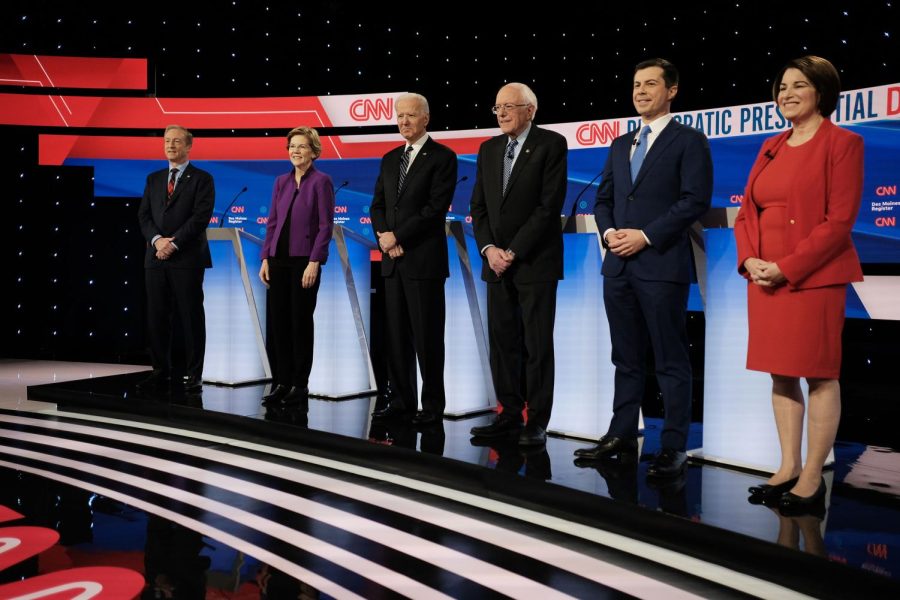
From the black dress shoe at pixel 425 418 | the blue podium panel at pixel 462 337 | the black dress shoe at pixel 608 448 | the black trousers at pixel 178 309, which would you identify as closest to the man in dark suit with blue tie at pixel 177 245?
the black trousers at pixel 178 309

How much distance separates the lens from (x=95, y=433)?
439 cm

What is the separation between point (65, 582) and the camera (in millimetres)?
2309

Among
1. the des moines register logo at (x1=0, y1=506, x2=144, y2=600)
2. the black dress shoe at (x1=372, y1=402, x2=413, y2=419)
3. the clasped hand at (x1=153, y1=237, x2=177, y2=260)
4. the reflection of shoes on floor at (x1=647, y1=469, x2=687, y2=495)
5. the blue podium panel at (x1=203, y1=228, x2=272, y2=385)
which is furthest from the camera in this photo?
the blue podium panel at (x1=203, y1=228, x2=272, y2=385)

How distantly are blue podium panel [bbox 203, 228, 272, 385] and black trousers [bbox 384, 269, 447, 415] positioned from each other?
156 centimetres

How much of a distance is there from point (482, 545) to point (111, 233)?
718 cm

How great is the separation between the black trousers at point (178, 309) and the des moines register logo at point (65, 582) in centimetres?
241

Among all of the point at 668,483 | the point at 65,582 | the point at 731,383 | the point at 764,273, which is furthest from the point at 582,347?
the point at 65,582

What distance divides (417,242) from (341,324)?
3.76ft

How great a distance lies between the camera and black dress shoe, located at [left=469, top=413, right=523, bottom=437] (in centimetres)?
363

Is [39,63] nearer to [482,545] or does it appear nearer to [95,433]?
[95,433]

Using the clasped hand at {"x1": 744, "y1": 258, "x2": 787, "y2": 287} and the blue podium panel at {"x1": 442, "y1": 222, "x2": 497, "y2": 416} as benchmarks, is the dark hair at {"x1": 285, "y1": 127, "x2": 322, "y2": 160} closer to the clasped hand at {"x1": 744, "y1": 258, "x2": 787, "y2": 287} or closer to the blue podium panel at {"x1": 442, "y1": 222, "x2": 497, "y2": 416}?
the blue podium panel at {"x1": 442, "y1": 222, "x2": 497, "y2": 416}

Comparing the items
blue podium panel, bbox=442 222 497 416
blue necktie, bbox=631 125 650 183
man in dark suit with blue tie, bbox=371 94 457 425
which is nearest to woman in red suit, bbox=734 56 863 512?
blue necktie, bbox=631 125 650 183

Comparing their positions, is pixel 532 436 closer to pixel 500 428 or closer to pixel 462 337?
pixel 500 428

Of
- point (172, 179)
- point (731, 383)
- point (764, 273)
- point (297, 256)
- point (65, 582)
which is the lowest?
point (65, 582)
